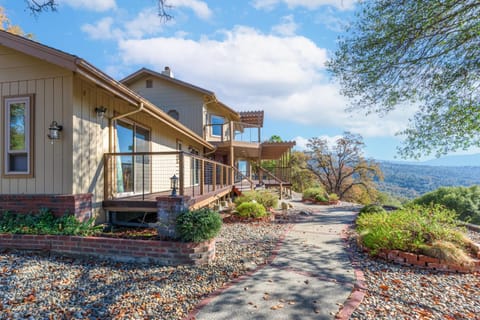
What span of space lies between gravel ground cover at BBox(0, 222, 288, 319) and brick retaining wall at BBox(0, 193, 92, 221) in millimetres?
897

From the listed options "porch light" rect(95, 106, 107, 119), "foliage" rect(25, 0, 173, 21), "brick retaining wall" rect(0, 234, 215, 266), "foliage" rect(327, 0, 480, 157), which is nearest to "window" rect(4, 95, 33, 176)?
"porch light" rect(95, 106, 107, 119)

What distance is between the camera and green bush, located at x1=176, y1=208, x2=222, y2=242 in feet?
14.4

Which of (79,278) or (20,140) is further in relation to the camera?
(20,140)

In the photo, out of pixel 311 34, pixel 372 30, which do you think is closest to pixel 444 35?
pixel 372 30

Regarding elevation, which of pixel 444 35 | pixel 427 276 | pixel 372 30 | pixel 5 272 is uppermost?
pixel 372 30

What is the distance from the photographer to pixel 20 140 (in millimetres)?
5418

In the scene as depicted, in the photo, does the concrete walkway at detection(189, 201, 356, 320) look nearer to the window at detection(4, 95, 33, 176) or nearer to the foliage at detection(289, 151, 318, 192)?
the window at detection(4, 95, 33, 176)

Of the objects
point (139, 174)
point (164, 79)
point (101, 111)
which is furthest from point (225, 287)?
point (164, 79)

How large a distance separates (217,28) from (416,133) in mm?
7234

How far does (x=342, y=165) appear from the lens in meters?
28.5

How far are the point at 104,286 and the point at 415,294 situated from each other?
14.1 feet

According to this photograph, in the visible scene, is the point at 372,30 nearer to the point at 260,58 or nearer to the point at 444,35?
the point at 444,35

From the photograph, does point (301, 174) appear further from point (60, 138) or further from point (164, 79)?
point (60, 138)

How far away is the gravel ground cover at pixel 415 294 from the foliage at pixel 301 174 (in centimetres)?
2561
